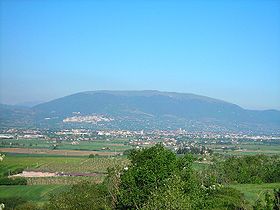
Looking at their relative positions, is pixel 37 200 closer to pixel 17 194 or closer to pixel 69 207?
pixel 17 194

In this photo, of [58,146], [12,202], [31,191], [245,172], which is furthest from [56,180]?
[58,146]

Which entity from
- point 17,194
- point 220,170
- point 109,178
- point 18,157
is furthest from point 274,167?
point 18,157

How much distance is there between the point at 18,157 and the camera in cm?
10488

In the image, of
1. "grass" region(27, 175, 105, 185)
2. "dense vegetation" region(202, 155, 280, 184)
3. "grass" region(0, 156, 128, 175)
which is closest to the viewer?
"dense vegetation" region(202, 155, 280, 184)

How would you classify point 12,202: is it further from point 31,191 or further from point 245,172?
point 245,172

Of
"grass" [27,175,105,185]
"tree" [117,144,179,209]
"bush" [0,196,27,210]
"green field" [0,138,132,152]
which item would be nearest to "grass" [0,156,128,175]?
"grass" [27,175,105,185]

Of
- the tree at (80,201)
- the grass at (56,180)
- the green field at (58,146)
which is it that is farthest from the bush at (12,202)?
the green field at (58,146)

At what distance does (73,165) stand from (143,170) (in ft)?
201

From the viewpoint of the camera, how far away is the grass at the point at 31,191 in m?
59.6

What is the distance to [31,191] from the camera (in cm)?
6378

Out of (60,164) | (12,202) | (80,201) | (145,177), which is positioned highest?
(145,177)

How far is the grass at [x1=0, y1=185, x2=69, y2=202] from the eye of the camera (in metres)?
59.6

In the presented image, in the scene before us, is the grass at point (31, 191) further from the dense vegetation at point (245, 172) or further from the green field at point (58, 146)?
the green field at point (58, 146)

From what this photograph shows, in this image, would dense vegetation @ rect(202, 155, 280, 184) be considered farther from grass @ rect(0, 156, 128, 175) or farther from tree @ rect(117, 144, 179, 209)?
tree @ rect(117, 144, 179, 209)
